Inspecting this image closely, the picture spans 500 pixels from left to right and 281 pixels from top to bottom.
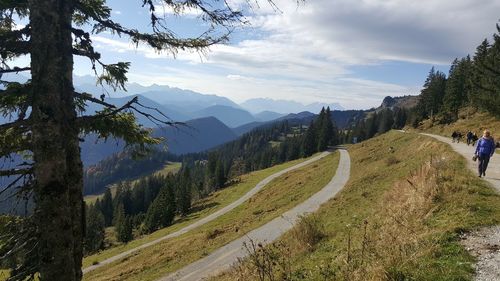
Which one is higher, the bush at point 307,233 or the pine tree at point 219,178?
the bush at point 307,233

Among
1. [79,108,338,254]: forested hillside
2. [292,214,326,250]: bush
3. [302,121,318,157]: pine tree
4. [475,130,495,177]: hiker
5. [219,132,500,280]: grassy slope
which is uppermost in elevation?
[475,130,495,177]: hiker

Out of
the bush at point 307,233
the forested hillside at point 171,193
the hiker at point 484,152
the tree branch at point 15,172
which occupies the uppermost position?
the tree branch at point 15,172

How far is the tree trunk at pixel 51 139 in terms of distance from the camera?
5273 mm

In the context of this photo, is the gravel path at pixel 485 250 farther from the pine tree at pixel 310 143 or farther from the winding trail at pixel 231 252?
the pine tree at pixel 310 143

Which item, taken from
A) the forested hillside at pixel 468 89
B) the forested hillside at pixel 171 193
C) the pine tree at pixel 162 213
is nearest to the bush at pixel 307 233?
the forested hillside at pixel 468 89

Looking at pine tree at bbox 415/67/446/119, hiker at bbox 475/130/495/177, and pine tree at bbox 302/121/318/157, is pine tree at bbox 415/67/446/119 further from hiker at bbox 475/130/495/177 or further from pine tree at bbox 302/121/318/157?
hiker at bbox 475/130/495/177

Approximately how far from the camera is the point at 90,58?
6594 millimetres

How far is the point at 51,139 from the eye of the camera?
209 inches

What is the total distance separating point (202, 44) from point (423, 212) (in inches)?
278

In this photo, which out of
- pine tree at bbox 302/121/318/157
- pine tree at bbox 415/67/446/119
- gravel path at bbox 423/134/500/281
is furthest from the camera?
pine tree at bbox 302/121/318/157

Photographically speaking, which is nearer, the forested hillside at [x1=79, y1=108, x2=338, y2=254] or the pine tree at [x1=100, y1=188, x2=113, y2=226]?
the forested hillside at [x1=79, y1=108, x2=338, y2=254]

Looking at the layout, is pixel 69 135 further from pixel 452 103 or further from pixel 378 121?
pixel 378 121

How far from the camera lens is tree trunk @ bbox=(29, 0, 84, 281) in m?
5.27

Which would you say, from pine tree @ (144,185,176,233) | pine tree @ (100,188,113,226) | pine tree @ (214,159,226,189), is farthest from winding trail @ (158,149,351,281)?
pine tree @ (100,188,113,226)
